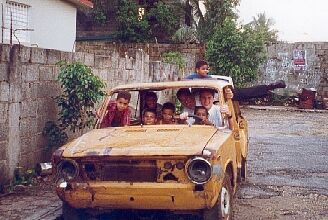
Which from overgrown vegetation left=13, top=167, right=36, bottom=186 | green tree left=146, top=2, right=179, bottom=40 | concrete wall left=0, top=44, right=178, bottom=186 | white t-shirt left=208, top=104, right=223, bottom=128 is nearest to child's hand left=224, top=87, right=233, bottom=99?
white t-shirt left=208, top=104, right=223, bottom=128

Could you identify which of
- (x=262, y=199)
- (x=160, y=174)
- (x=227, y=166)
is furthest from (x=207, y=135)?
(x=262, y=199)

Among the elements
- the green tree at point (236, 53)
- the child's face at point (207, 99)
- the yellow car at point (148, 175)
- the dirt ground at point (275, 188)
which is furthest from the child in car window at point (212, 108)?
the green tree at point (236, 53)

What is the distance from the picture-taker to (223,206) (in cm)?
511

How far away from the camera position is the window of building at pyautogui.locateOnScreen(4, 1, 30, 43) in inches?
506

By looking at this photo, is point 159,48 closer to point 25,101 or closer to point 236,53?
point 236,53

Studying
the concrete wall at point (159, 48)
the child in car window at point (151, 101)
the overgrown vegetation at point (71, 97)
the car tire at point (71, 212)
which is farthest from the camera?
the concrete wall at point (159, 48)

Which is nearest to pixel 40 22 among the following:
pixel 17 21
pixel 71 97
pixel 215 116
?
pixel 17 21

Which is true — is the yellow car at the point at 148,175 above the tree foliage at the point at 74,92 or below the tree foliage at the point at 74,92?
below

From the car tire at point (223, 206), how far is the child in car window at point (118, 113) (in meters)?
1.63

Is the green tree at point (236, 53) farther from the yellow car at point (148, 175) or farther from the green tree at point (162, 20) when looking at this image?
the yellow car at point (148, 175)

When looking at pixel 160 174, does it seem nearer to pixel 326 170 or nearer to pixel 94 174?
pixel 94 174

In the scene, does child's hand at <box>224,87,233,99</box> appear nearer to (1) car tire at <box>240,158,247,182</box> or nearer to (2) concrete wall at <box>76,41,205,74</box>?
(1) car tire at <box>240,158,247,182</box>

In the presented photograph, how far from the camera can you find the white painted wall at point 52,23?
14289mm

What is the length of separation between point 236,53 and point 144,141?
56.0 feet
